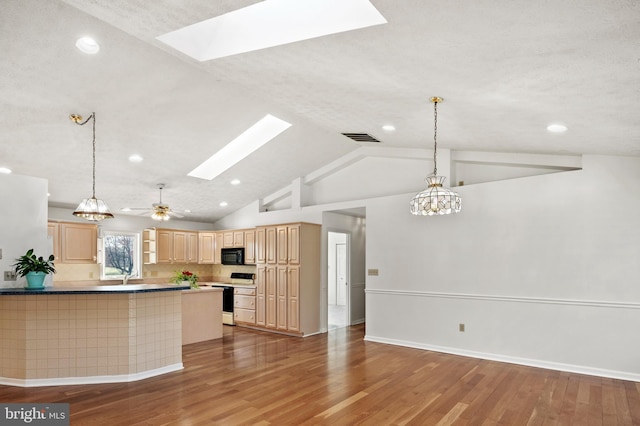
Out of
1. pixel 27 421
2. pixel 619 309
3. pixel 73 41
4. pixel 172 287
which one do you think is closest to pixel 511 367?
pixel 619 309

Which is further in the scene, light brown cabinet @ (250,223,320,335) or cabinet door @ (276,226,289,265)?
cabinet door @ (276,226,289,265)

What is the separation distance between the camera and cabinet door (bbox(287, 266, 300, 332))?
743 centimetres

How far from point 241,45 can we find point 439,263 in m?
4.44

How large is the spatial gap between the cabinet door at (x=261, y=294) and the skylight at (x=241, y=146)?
2147 millimetres

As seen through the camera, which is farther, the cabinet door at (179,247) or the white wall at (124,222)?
the cabinet door at (179,247)

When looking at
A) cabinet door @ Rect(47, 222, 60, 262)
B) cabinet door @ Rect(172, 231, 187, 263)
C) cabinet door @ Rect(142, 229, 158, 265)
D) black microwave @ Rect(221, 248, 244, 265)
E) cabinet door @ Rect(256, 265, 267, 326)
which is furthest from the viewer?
cabinet door @ Rect(172, 231, 187, 263)

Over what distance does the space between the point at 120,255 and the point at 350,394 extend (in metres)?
6.76

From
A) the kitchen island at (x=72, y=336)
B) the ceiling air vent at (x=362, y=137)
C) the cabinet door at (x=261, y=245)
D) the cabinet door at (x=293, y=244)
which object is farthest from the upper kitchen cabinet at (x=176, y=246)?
the ceiling air vent at (x=362, y=137)

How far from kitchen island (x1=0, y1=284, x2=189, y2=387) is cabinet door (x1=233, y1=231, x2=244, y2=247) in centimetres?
414

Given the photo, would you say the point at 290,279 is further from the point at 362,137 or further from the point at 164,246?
the point at 164,246

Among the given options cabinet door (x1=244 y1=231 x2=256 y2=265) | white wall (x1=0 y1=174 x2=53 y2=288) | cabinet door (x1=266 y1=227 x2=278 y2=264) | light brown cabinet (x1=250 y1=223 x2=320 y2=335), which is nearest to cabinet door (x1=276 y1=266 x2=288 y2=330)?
light brown cabinet (x1=250 y1=223 x2=320 y2=335)

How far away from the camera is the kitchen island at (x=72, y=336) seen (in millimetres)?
4508

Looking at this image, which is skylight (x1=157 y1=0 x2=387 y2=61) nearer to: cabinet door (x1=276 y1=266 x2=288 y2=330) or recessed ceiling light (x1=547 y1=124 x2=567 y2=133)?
recessed ceiling light (x1=547 y1=124 x2=567 y2=133)

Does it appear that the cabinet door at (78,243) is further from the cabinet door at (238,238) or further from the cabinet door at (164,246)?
the cabinet door at (238,238)
